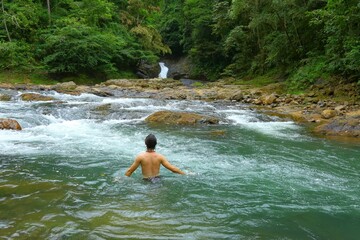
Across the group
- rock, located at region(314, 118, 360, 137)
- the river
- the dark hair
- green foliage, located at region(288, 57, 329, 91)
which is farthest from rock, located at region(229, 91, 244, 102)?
the dark hair

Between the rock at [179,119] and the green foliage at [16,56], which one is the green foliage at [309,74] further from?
the green foliage at [16,56]

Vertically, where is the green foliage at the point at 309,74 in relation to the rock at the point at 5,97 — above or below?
above

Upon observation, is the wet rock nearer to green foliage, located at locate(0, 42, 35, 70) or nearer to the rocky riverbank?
the rocky riverbank

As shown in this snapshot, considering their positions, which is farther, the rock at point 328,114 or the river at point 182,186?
the rock at point 328,114

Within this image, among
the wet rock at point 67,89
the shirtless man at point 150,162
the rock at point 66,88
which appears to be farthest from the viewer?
the rock at point 66,88

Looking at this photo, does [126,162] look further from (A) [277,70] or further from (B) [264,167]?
(A) [277,70]

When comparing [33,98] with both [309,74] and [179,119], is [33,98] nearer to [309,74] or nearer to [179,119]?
[179,119]

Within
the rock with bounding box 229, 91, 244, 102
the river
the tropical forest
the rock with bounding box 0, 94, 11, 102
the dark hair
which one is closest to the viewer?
the river

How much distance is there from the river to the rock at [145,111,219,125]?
83 centimetres

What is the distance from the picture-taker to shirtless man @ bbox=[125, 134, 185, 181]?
6.04 m

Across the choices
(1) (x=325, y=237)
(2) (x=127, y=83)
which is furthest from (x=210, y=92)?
(1) (x=325, y=237)

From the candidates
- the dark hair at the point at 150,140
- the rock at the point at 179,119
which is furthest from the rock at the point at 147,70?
the dark hair at the point at 150,140

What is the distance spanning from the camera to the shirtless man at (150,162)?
6035 millimetres

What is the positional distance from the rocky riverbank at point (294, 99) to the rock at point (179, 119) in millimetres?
3303
